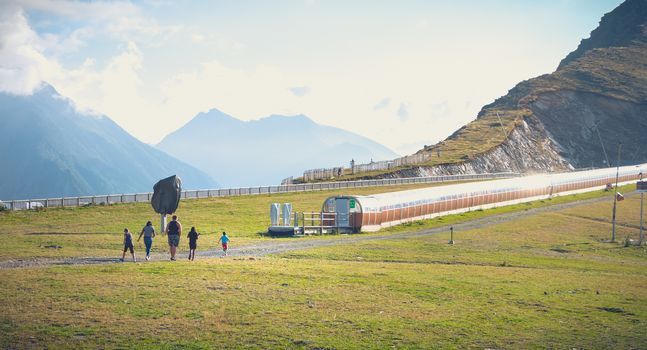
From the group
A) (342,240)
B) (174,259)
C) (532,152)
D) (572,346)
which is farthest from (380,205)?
(532,152)

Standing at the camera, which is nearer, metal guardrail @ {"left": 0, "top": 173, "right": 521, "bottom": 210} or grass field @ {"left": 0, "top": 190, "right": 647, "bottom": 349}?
grass field @ {"left": 0, "top": 190, "right": 647, "bottom": 349}

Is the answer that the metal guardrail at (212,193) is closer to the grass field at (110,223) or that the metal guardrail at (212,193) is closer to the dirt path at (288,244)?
the grass field at (110,223)

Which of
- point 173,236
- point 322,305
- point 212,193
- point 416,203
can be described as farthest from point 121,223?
point 322,305

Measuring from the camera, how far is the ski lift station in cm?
6769

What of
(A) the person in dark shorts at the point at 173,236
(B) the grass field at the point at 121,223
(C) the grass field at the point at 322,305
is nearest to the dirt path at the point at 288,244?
(A) the person in dark shorts at the point at 173,236

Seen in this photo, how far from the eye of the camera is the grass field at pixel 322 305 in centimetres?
2441

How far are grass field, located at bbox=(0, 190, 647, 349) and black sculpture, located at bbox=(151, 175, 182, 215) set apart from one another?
16.2 metres

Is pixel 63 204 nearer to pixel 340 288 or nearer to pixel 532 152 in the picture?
pixel 340 288

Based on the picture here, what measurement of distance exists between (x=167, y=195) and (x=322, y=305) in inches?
1266

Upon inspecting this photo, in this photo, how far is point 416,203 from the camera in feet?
262

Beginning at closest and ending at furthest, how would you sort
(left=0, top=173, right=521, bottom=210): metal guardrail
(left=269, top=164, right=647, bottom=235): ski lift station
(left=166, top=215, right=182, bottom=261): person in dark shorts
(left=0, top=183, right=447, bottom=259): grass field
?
(left=166, top=215, right=182, bottom=261): person in dark shorts, (left=0, top=183, right=447, bottom=259): grass field, (left=269, top=164, right=647, bottom=235): ski lift station, (left=0, top=173, right=521, bottom=210): metal guardrail

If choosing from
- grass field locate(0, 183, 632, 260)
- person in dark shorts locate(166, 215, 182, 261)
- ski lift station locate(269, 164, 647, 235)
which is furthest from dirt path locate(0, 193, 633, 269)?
ski lift station locate(269, 164, 647, 235)

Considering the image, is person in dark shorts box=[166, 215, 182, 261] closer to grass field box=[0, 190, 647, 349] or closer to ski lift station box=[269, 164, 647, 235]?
grass field box=[0, 190, 647, 349]

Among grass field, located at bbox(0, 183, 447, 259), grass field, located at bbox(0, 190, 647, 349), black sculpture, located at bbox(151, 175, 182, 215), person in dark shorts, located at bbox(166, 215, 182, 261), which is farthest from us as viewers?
black sculpture, located at bbox(151, 175, 182, 215)
